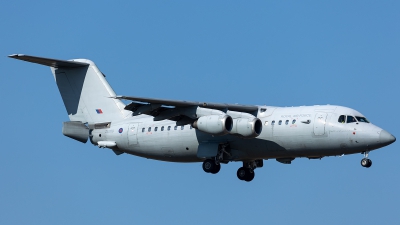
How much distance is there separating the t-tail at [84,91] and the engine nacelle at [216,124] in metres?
5.24

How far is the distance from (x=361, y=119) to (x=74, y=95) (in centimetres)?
1135

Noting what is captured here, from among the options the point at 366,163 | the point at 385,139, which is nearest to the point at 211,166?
the point at 366,163

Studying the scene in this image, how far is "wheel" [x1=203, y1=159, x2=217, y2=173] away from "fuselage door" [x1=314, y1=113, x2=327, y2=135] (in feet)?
12.8

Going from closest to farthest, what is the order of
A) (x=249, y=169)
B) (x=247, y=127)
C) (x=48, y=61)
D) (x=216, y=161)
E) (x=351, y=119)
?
(x=351, y=119)
(x=247, y=127)
(x=216, y=161)
(x=249, y=169)
(x=48, y=61)

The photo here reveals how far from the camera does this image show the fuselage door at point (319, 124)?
27453 millimetres

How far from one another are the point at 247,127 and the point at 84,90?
25.7 ft

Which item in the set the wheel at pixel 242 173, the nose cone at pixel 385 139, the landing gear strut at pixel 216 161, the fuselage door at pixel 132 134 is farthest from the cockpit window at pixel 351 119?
the fuselage door at pixel 132 134

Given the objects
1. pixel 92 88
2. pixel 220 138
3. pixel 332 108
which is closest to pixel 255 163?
pixel 220 138

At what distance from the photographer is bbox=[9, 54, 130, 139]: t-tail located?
32094 mm

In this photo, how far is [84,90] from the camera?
107ft

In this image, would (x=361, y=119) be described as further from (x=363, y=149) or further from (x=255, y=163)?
(x=255, y=163)

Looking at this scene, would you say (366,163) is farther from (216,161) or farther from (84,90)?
(84,90)

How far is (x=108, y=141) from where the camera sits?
3128cm

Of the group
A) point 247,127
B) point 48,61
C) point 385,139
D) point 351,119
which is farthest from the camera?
point 48,61
